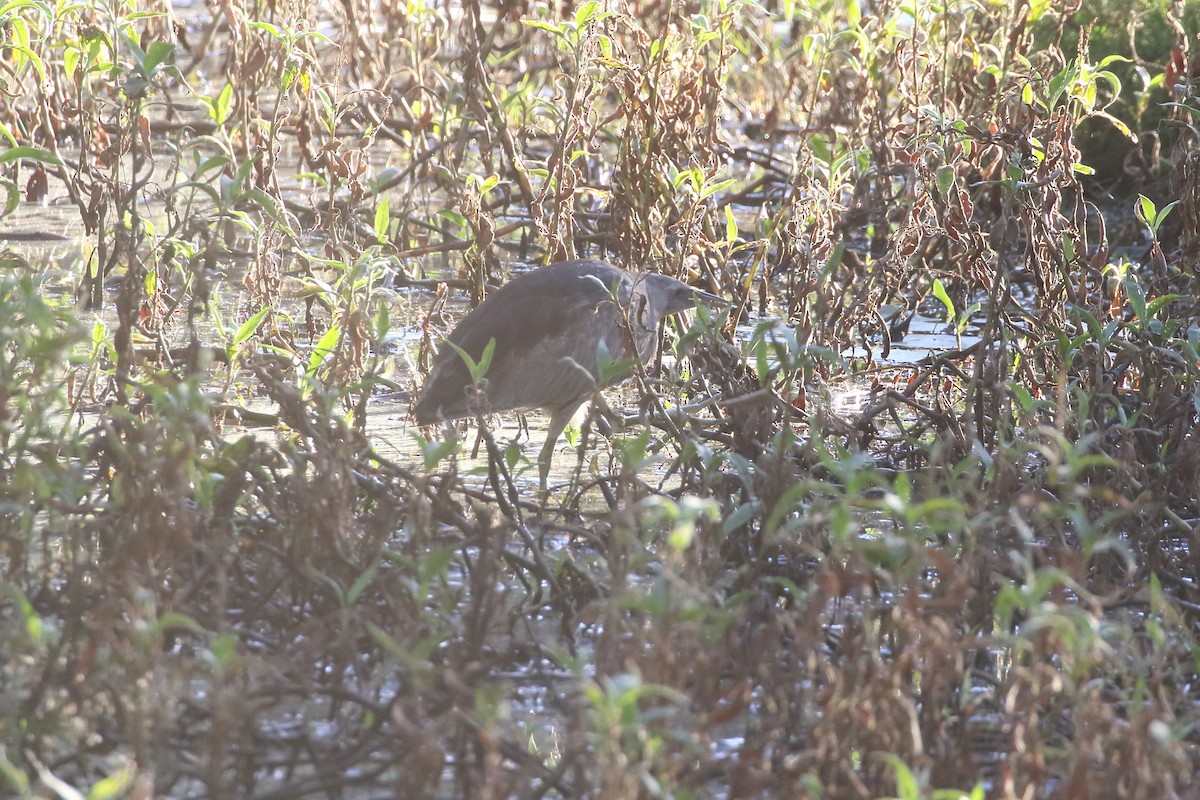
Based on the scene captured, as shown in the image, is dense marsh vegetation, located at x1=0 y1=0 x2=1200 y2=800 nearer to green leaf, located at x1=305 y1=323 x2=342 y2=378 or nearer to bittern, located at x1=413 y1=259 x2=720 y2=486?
green leaf, located at x1=305 y1=323 x2=342 y2=378

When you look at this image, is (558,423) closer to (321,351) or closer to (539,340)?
(539,340)

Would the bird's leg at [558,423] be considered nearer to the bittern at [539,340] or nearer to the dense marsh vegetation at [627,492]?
the bittern at [539,340]

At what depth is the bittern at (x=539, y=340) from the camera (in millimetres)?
4473

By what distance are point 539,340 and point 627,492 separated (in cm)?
149

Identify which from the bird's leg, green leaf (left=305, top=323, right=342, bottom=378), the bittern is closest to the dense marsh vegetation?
green leaf (left=305, top=323, right=342, bottom=378)

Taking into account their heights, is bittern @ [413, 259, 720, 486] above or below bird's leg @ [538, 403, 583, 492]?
above

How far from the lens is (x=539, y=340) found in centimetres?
452

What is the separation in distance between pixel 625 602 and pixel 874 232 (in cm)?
435

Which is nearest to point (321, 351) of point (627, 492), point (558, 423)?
point (558, 423)

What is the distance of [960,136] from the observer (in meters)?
5.03

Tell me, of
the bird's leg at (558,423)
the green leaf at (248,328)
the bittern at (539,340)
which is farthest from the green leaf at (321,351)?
the bird's leg at (558,423)

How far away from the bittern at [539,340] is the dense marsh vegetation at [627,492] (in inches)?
9.3

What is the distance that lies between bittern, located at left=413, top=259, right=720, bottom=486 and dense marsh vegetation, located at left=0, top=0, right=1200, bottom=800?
24 centimetres

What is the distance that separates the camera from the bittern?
14.7ft
